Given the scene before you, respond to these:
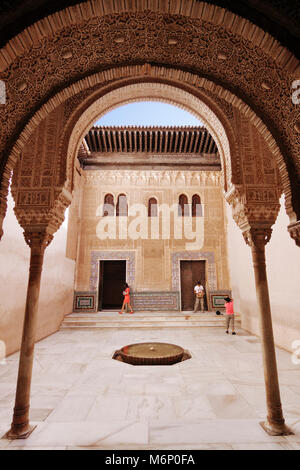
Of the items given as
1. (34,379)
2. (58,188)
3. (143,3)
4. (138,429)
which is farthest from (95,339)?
(143,3)

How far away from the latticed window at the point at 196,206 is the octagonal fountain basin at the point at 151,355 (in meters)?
6.11

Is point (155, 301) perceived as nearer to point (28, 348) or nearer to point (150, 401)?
point (150, 401)

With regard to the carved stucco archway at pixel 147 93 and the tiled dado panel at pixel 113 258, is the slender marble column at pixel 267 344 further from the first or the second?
the tiled dado panel at pixel 113 258

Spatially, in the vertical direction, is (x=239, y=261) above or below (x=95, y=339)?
above

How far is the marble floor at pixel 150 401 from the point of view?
216cm

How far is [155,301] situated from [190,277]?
1740mm

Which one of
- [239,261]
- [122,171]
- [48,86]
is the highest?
[122,171]

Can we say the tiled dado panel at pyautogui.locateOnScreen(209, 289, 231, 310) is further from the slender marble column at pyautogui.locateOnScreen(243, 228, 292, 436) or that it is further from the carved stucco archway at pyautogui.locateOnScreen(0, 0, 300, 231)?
the carved stucco archway at pyautogui.locateOnScreen(0, 0, 300, 231)

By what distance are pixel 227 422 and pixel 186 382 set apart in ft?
3.64

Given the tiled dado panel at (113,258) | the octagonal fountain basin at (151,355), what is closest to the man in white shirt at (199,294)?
the tiled dado panel at (113,258)

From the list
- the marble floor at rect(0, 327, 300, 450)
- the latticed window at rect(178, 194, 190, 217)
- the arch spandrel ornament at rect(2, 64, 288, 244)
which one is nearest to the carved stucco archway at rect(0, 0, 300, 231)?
the arch spandrel ornament at rect(2, 64, 288, 244)

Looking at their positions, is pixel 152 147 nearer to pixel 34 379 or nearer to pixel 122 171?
pixel 122 171

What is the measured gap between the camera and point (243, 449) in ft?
6.64
